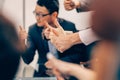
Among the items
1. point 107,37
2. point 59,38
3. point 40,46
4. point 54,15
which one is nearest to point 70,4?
point 54,15

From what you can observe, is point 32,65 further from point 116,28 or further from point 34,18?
point 116,28

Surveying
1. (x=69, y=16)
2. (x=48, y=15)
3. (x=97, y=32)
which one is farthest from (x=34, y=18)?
(x=97, y=32)

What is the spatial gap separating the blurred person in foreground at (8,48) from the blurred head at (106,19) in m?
0.13

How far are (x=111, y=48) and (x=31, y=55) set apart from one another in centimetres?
149

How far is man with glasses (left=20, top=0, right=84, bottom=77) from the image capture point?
1.91 metres

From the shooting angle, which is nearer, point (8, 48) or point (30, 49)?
point (8, 48)

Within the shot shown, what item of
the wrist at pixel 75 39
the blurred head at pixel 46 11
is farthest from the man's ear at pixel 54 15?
the wrist at pixel 75 39

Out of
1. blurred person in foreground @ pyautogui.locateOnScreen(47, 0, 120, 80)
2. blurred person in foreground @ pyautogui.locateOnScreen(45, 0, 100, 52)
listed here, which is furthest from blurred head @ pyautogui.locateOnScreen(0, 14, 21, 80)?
blurred person in foreground @ pyautogui.locateOnScreen(45, 0, 100, 52)

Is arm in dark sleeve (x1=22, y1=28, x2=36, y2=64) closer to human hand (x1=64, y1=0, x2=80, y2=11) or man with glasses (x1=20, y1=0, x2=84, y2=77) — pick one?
man with glasses (x1=20, y1=0, x2=84, y2=77)

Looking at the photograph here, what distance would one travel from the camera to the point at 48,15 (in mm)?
1925

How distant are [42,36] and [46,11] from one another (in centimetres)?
16

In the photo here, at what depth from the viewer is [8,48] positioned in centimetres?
46

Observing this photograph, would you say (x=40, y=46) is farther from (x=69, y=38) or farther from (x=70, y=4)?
(x=70, y=4)

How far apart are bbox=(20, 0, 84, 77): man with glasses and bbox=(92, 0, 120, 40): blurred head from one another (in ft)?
4.60
